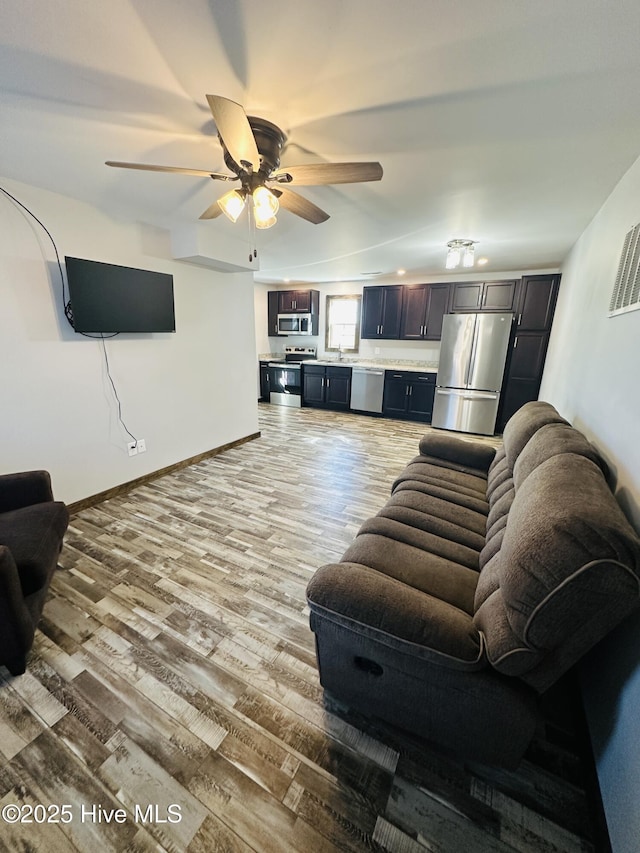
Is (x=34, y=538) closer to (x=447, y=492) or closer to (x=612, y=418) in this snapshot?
(x=447, y=492)

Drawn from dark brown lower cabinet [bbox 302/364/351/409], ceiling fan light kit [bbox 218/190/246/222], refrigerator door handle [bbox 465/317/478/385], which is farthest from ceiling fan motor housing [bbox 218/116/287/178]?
dark brown lower cabinet [bbox 302/364/351/409]

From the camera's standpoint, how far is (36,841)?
98cm

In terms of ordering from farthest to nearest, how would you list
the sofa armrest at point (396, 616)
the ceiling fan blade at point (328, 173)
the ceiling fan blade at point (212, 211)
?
the ceiling fan blade at point (212, 211), the ceiling fan blade at point (328, 173), the sofa armrest at point (396, 616)

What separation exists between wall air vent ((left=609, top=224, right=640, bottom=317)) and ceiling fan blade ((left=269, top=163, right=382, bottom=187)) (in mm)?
1242

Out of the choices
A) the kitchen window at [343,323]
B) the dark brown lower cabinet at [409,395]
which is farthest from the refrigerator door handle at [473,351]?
the kitchen window at [343,323]

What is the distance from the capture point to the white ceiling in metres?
1.01

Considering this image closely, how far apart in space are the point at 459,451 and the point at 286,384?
178 inches

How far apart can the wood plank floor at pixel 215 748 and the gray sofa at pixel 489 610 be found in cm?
15

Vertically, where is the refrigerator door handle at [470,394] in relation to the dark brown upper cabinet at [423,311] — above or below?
below

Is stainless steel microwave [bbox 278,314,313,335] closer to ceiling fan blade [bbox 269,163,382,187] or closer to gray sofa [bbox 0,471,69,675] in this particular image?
ceiling fan blade [bbox 269,163,382,187]

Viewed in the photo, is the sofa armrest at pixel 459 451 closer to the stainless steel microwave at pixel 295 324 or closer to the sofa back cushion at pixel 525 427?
the sofa back cushion at pixel 525 427

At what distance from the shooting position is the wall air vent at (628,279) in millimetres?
1487

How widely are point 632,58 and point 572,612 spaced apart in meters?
1.78

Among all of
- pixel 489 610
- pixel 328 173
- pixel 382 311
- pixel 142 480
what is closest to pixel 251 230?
pixel 328 173
